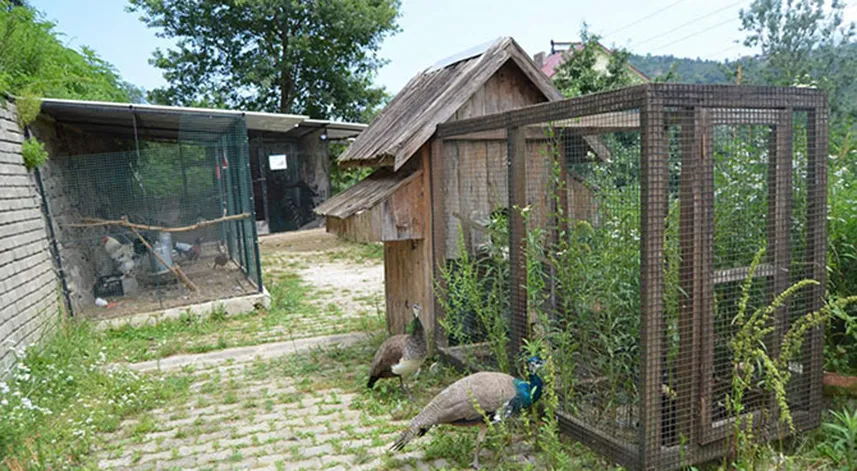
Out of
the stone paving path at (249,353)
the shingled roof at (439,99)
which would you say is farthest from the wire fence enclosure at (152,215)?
the shingled roof at (439,99)

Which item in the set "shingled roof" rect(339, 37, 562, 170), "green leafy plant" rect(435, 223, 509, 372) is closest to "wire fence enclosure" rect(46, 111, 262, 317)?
"shingled roof" rect(339, 37, 562, 170)

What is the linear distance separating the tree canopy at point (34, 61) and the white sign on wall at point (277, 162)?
683cm

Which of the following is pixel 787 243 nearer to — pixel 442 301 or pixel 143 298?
pixel 442 301

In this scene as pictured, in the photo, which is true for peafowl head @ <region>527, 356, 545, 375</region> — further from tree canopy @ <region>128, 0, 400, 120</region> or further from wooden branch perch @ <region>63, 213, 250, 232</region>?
tree canopy @ <region>128, 0, 400, 120</region>

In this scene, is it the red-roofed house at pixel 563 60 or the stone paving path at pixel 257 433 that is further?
the red-roofed house at pixel 563 60

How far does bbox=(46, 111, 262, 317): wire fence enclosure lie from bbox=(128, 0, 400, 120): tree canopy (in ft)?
37.8

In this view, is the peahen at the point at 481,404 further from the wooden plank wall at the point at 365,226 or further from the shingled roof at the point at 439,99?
the shingled roof at the point at 439,99

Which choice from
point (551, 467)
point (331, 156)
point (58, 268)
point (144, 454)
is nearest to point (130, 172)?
point (58, 268)

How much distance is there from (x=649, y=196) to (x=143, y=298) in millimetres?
8383

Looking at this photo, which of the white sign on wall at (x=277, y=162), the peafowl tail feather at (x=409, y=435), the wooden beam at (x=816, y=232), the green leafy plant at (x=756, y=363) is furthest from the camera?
the white sign on wall at (x=277, y=162)

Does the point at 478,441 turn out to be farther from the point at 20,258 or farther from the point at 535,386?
the point at 20,258

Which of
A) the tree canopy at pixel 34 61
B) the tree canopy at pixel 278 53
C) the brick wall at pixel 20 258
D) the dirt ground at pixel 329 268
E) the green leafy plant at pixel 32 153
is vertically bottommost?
the dirt ground at pixel 329 268

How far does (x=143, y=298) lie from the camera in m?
9.08

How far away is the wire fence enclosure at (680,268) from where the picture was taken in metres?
3.11
